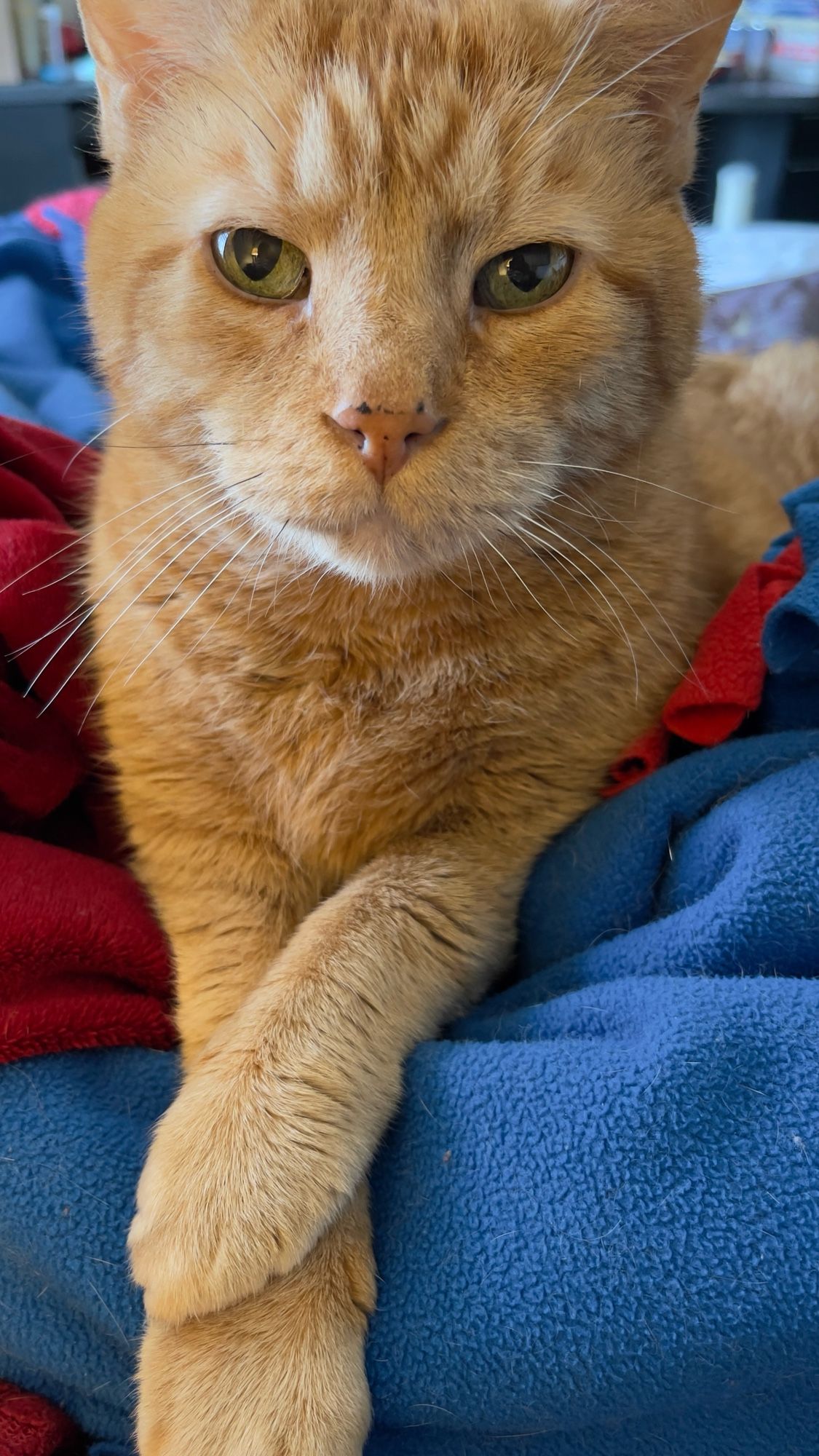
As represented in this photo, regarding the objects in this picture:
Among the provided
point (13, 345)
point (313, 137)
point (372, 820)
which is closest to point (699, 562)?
point (372, 820)

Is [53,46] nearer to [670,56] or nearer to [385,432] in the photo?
[670,56]

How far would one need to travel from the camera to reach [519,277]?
3.01 ft

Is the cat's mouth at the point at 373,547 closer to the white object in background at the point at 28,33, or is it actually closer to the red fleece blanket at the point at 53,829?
the red fleece blanket at the point at 53,829

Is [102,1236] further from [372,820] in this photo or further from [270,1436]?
[372,820]

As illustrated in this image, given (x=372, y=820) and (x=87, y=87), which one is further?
(x=87, y=87)

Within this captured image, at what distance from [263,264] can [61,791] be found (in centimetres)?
59

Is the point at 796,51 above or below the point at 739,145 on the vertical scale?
above

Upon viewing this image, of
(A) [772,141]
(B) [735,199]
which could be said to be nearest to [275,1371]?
(B) [735,199]

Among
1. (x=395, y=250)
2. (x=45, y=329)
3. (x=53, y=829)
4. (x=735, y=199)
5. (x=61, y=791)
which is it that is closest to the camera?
(x=395, y=250)

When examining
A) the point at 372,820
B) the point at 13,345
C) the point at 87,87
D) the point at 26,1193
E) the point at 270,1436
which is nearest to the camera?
the point at 270,1436

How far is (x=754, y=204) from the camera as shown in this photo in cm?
388

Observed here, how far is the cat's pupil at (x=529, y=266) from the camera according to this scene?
0.92 metres

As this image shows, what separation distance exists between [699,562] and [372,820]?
506mm

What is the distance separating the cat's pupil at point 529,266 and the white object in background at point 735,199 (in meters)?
2.41
